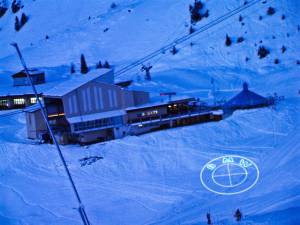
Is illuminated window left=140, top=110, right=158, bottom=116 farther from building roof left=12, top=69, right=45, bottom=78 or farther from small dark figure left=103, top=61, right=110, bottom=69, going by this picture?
building roof left=12, top=69, right=45, bottom=78

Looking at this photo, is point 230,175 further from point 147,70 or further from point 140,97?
point 147,70

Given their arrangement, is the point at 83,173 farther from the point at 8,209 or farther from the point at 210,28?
the point at 210,28

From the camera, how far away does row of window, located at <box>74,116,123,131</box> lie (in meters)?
18.5

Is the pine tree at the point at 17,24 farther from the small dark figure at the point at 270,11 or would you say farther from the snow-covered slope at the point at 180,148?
the small dark figure at the point at 270,11

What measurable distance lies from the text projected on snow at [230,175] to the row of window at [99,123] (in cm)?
506

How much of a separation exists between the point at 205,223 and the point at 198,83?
14156 millimetres

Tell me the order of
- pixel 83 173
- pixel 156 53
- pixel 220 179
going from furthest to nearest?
1. pixel 156 53
2. pixel 83 173
3. pixel 220 179

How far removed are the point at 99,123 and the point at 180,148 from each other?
3611 millimetres

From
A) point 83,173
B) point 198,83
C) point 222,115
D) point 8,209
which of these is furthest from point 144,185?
point 198,83

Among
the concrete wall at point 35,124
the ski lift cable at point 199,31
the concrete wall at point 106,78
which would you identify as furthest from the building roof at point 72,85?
the ski lift cable at point 199,31

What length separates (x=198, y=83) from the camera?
2500 centimetres

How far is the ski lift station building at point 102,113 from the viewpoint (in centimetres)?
1861

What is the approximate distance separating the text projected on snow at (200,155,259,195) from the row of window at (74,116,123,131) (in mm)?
5060

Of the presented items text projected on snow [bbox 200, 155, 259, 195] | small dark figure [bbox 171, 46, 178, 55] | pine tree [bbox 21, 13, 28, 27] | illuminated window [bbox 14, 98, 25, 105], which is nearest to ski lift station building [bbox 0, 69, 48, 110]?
illuminated window [bbox 14, 98, 25, 105]
